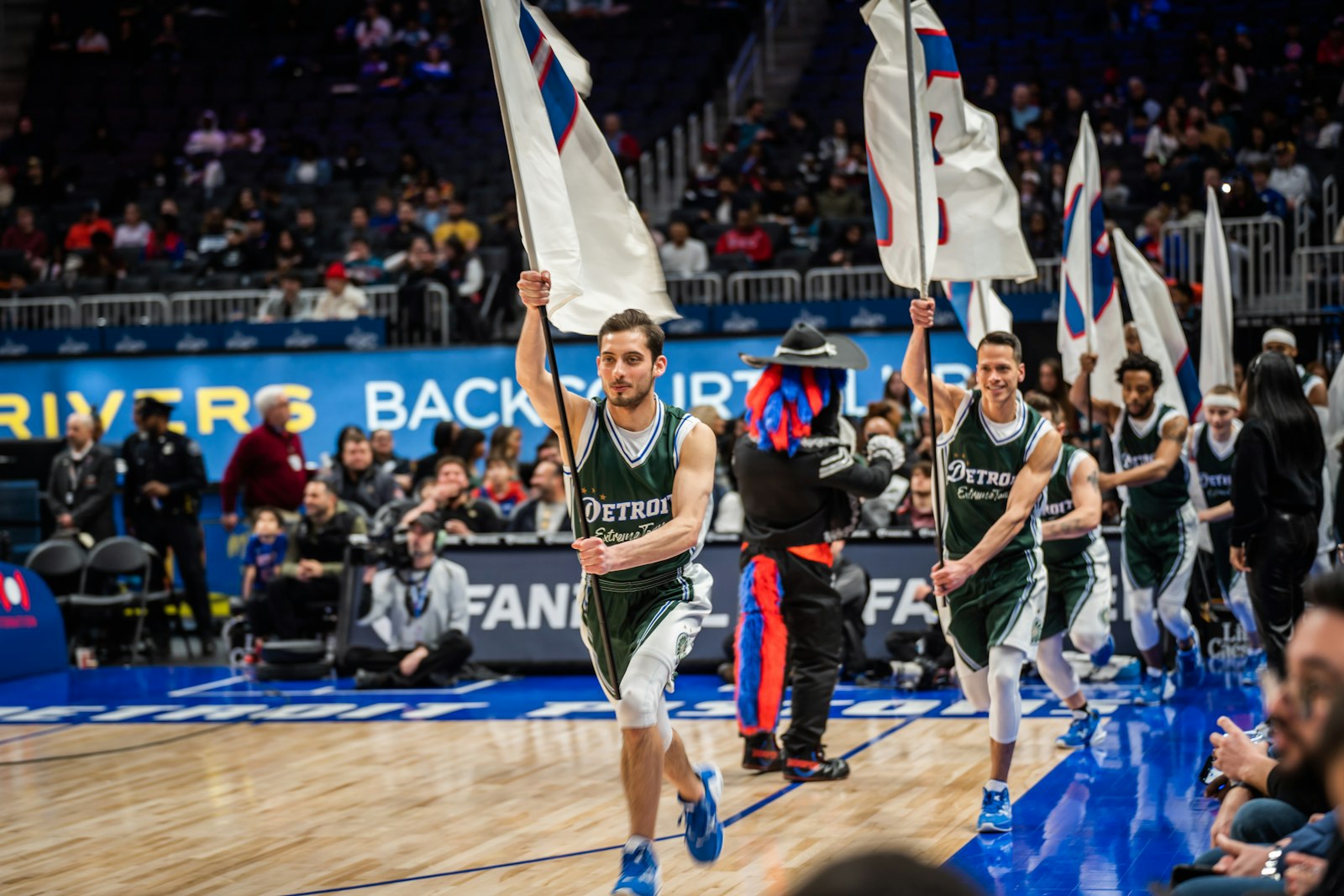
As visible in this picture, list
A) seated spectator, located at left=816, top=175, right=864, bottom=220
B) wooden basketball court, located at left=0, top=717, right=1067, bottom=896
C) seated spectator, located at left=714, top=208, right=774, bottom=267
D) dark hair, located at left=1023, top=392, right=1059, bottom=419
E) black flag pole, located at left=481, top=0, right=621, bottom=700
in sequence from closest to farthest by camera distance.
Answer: black flag pole, located at left=481, top=0, right=621, bottom=700
wooden basketball court, located at left=0, top=717, right=1067, bottom=896
dark hair, located at left=1023, top=392, right=1059, bottom=419
seated spectator, located at left=714, top=208, right=774, bottom=267
seated spectator, located at left=816, top=175, right=864, bottom=220

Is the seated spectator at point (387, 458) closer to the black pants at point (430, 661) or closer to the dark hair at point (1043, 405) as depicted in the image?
the black pants at point (430, 661)

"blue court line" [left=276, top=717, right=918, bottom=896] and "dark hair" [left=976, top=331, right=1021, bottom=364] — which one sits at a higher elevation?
"dark hair" [left=976, top=331, right=1021, bottom=364]

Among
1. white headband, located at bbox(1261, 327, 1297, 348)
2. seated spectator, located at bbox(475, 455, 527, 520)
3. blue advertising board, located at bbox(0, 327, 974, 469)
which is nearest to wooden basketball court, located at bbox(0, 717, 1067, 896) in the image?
seated spectator, located at bbox(475, 455, 527, 520)

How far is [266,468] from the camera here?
13.8m

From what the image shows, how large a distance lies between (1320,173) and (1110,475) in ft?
27.6

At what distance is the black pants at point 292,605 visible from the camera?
490 inches

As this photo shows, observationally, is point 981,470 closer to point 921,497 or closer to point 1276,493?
point 1276,493

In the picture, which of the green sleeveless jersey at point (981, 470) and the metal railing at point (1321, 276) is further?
the metal railing at point (1321, 276)

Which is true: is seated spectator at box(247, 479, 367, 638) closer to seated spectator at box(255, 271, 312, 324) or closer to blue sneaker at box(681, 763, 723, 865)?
seated spectator at box(255, 271, 312, 324)

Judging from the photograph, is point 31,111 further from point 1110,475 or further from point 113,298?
point 1110,475

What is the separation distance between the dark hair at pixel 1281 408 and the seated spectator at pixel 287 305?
38.2 feet

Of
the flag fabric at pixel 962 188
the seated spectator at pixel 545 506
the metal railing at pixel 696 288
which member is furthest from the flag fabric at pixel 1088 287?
the metal railing at pixel 696 288

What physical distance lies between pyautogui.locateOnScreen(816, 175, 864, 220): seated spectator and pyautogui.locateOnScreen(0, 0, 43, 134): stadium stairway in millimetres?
15673

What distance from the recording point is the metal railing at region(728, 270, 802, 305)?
16750mm
